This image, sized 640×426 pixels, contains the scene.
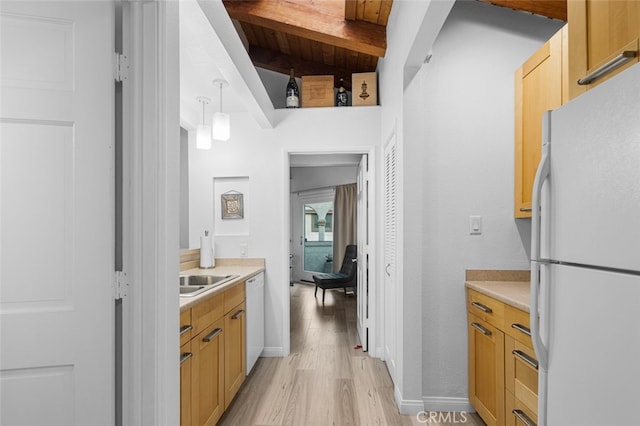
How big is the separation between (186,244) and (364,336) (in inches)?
80.4

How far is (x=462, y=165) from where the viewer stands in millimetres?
2271

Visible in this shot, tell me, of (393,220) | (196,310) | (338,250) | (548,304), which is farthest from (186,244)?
(338,250)

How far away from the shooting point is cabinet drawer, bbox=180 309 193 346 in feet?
4.88

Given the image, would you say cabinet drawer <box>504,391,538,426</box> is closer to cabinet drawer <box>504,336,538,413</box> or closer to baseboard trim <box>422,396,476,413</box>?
cabinet drawer <box>504,336,538,413</box>

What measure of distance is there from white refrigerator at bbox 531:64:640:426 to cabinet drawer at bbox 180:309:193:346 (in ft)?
4.59

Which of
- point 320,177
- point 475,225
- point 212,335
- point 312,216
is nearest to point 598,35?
point 475,225

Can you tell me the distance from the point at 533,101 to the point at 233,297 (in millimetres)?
2292

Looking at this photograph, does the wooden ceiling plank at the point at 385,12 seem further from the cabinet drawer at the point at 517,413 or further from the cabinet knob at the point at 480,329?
the cabinet drawer at the point at 517,413

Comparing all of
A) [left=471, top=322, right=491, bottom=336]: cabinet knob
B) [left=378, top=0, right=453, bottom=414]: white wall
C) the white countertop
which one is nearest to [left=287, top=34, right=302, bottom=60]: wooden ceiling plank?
[left=378, top=0, right=453, bottom=414]: white wall

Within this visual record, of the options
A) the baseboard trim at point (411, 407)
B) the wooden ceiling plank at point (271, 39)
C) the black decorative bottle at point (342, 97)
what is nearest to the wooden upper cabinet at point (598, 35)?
the baseboard trim at point (411, 407)

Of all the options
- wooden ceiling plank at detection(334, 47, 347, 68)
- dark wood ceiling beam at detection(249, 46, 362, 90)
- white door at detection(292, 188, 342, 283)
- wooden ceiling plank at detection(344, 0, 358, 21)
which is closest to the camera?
wooden ceiling plank at detection(344, 0, 358, 21)

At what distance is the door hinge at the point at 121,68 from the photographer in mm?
1117

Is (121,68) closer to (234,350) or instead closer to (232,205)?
(234,350)

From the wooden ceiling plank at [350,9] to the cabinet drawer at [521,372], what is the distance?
7.97 ft
